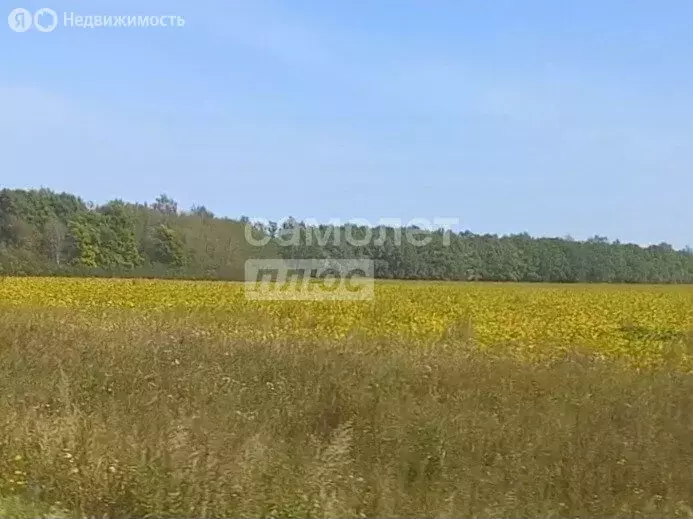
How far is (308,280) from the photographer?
33.8 metres

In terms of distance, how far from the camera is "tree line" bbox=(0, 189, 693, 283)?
4247 centimetres

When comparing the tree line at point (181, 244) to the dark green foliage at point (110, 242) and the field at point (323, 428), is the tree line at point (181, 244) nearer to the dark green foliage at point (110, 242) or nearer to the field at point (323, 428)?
the dark green foliage at point (110, 242)

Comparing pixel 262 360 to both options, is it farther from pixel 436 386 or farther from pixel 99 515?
pixel 99 515

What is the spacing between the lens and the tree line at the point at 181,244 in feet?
139

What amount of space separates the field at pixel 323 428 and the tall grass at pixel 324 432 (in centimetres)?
2

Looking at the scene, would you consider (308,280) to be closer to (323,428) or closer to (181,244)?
(181,244)

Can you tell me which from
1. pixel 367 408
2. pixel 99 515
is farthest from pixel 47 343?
pixel 99 515

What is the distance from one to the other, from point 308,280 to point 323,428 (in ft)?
89.9

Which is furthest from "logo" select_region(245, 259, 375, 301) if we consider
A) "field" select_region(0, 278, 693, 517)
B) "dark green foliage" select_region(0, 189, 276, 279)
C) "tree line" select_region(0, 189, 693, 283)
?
"field" select_region(0, 278, 693, 517)

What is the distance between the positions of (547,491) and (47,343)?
21.5 feet

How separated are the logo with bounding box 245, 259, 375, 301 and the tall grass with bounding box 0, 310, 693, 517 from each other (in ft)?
51.1

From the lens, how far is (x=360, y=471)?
523 cm

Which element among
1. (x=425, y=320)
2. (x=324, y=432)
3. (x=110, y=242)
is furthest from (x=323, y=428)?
(x=110, y=242)

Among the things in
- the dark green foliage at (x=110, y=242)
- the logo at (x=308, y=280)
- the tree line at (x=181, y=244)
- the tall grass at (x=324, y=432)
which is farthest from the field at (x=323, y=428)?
the dark green foliage at (x=110, y=242)
